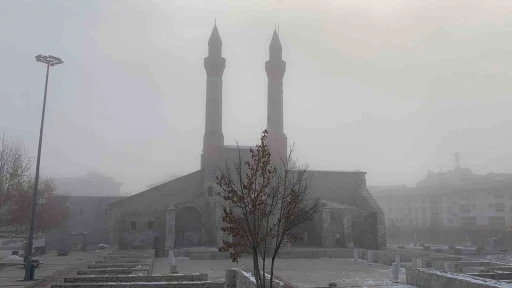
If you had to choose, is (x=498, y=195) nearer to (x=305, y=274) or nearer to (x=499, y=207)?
(x=499, y=207)

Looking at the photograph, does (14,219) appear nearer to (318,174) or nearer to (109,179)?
(318,174)

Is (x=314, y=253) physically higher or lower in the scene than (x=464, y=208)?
lower

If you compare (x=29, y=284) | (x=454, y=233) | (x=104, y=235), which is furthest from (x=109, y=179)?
(x=29, y=284)

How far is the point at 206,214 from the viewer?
112ft

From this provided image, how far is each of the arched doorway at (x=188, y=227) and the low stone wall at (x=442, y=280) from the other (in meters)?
21.7

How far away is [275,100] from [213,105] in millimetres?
6552

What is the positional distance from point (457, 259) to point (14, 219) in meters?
27.4

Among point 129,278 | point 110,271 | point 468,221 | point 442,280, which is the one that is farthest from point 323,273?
point 468,221

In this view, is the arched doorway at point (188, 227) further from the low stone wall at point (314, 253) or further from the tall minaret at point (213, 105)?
the low stone wall at point (314, 253)

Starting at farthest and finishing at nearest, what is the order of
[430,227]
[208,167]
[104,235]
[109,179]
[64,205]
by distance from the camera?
[109,179], [430,227], [104,235], [64,205], [208,167]

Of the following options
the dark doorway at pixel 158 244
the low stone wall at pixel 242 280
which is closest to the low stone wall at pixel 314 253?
the dark doorway at pixel 158 244

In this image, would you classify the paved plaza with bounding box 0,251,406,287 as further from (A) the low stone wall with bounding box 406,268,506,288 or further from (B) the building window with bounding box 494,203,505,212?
(B) the building window with bounding box 494,203,505,212

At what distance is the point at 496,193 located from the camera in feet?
155

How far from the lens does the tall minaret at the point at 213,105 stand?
129ft
